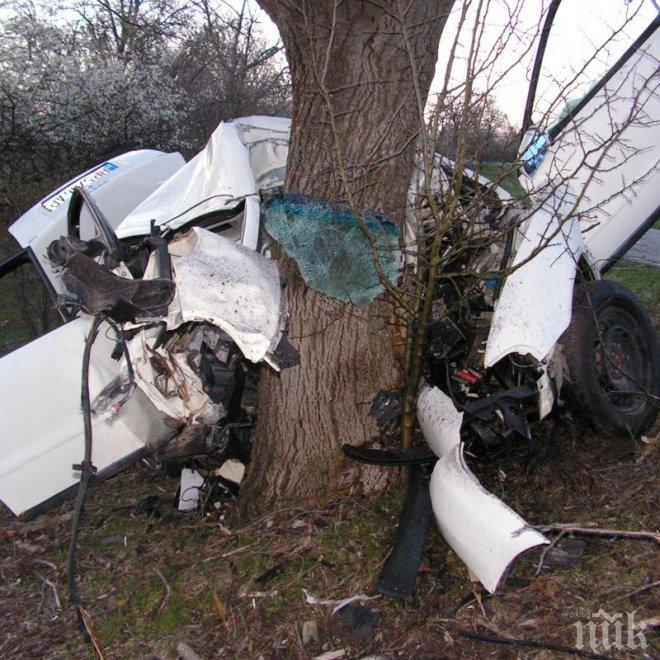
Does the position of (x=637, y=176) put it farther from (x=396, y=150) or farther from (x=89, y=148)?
(x=89, y=148)

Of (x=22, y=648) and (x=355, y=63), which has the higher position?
(x=355, y=63)

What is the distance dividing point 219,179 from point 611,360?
2.48 metres

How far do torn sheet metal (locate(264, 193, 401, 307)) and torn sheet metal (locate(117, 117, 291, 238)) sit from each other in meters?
0.49

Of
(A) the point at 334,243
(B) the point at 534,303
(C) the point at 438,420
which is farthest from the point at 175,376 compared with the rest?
(B) the point at 534,303

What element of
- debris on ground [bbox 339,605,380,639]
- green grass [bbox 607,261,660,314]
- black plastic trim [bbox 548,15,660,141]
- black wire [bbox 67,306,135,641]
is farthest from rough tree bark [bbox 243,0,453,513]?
green grass [bbox 607,261,660,314]

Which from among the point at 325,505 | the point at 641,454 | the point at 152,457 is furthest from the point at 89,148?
the point at 641,454

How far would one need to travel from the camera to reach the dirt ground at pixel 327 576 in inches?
95.3

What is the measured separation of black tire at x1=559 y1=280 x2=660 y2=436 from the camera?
3285 mm

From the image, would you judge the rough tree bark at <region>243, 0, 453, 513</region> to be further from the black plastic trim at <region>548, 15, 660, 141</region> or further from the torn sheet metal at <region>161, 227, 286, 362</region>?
the black plastic trim at <region>548, 15, 660, 141</region>

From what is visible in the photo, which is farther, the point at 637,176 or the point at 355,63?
the point at 637,176

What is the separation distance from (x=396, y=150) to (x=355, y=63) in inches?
17.0

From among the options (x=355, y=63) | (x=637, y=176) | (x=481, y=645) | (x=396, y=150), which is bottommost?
(x=481, y=645)

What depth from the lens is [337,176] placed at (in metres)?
2.89

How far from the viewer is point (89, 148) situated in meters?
10.4
